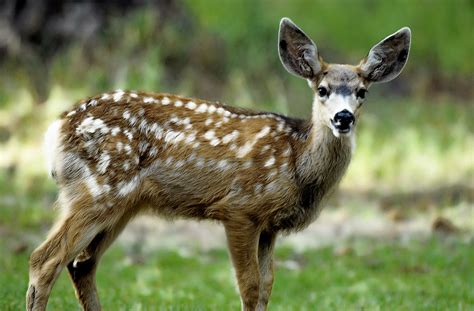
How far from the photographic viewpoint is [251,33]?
713 inches

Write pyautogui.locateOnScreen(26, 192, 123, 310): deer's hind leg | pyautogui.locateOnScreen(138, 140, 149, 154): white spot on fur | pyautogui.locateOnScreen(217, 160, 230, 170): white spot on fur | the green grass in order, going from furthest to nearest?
1. the green grass
2. pyautogui.locateOnScreen(217, 160, 230, 170): white spot on fur
3. pyautogui.locateOnScreen(138, 140, 149, 154): white spot on fur
4. pyautogui.locateOnScreen(26, 192, 123, 310): deer's hind leg

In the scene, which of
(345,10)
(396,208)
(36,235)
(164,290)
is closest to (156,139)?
(164,290)

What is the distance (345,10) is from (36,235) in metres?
15.1

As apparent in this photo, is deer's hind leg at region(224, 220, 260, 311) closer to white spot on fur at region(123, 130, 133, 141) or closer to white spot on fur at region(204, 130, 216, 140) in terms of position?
white spot on fur at region(204, 130, 216, 140)

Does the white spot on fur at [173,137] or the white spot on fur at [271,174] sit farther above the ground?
the white spot on fur at [173,137]

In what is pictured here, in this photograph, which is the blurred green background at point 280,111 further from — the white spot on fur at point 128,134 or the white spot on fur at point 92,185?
the white spot on fur at point 128,134

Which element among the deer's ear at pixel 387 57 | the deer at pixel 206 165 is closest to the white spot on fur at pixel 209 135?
the deer at pixel 206 165

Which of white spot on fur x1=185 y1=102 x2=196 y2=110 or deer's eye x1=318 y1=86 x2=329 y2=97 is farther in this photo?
white spot on fur x1=185 y1=102 x2=196 y2=110

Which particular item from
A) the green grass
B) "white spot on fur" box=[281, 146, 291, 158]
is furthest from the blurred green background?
"white spot on fur" box=[281, 146, 291, 158]

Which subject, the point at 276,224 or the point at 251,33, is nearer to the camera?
the point at 276,224

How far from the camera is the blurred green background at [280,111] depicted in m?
8.48

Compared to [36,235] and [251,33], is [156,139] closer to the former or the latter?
[36,235]

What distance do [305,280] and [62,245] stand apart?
3182 mm

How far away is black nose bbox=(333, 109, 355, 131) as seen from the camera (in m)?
6.05
